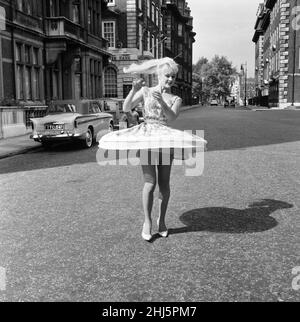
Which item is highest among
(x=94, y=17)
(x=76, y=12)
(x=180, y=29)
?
(x=180, y=29)

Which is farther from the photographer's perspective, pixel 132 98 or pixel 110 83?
pixel 110 83

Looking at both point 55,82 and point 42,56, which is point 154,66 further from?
point 55,82

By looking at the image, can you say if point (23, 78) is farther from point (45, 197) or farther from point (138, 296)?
point (138, 296)

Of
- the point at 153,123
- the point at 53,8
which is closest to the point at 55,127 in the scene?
the point at 153,123

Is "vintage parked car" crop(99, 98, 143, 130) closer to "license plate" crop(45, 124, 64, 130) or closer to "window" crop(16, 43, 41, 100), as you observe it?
"window" crop(16, 43, 41, 100)

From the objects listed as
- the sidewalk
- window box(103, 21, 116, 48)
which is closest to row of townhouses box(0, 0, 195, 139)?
window box(103, 21, 116, 48)

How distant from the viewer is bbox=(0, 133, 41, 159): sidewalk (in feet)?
45.0

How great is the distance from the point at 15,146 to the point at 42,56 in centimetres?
1107

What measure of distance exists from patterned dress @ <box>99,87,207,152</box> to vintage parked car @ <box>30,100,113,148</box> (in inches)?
392

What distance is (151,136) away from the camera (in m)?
4.63

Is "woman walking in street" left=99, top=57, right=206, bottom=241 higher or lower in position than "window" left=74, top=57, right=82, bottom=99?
lower

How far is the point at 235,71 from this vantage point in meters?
140

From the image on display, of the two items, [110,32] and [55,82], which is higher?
[110,32]
